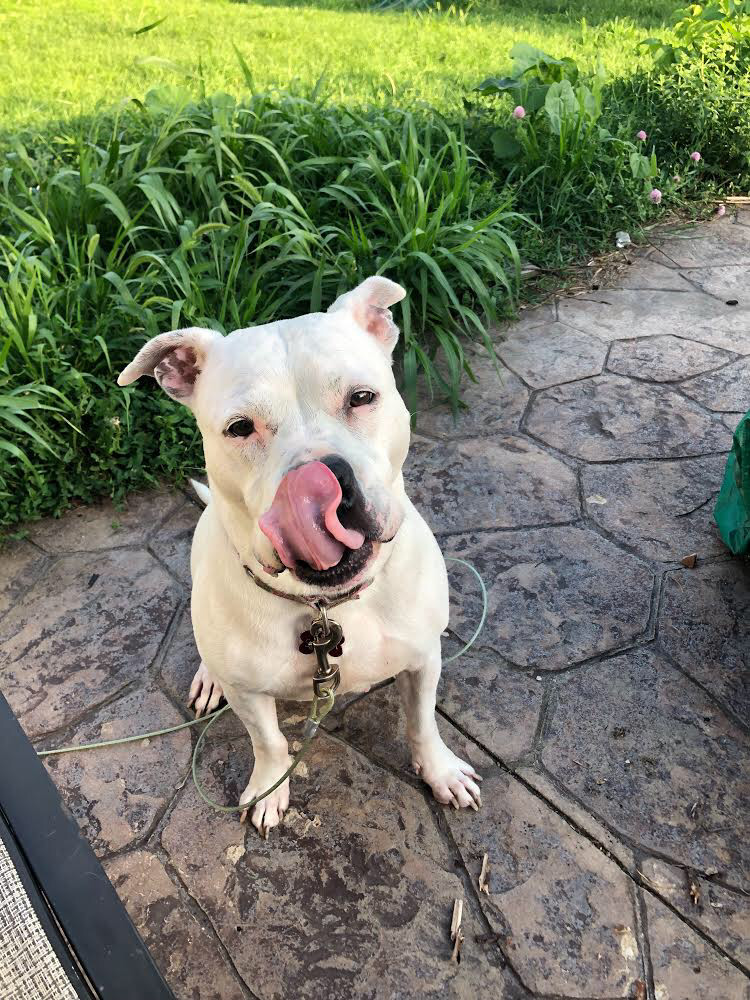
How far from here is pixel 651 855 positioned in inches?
83.2

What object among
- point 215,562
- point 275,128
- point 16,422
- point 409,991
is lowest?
point 409,991

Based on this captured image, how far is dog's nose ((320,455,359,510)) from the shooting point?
1486mm

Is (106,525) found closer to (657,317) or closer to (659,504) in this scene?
(659,504)

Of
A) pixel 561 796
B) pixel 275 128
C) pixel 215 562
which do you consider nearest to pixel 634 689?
pixel 561 796

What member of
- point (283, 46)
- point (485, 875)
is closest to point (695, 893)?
point (485, 875)

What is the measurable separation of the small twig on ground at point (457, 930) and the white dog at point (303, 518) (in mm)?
278

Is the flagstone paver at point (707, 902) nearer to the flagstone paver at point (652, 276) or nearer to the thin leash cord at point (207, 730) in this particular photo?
the thin leash cord at point (207, 730)

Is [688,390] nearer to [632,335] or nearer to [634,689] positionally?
[632,335]

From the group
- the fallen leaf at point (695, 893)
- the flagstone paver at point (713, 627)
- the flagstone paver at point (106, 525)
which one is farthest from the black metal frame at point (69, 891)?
the flagstone paver at point (713, 627)

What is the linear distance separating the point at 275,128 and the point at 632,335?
7.22 ft

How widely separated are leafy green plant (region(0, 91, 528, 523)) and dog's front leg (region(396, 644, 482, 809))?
165 cm

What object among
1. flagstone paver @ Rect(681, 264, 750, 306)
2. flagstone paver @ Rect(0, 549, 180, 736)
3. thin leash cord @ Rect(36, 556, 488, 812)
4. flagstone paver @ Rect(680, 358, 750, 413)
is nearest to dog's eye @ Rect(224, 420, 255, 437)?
thin leash cord @ Rect(36, 556, 488, 812)

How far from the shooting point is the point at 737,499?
285cm

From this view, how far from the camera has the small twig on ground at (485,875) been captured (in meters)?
2.07
